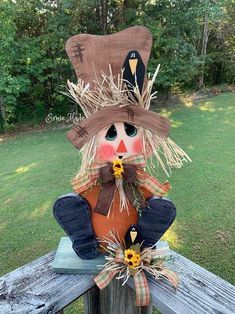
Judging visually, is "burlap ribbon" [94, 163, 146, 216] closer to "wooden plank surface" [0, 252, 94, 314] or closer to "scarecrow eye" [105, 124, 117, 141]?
"scarecrow eye" [105, 124, 117, 141]

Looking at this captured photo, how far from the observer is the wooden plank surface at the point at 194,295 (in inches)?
28.4

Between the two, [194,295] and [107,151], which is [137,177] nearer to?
[107,151]

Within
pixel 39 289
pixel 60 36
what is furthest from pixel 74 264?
pixel 60 36

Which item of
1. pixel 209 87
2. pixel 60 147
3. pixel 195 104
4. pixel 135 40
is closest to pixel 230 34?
pixel 209 87

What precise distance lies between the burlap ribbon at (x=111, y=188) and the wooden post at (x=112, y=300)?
211 millimetres

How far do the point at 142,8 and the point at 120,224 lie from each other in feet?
21.2

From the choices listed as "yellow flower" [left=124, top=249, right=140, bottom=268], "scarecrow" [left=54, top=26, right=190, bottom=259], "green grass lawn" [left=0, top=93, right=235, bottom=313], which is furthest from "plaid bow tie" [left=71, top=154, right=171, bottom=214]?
"green grass lawn" [left=0, top=93, right=235, bottom=313]

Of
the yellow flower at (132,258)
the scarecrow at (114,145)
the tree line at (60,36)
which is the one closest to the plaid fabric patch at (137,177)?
the scarecrow at (114,145)

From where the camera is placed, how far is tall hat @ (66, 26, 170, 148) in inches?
31.9

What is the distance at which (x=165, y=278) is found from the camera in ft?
2.64

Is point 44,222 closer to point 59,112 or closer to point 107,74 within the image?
point 107,74

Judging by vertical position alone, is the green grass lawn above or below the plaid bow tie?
below

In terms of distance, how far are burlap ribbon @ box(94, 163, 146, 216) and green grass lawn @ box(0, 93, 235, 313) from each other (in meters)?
1.33

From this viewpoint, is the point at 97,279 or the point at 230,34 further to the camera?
the point at 230,34
